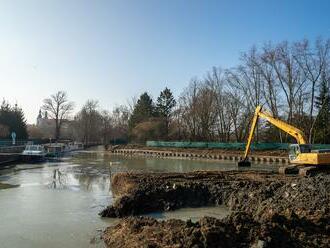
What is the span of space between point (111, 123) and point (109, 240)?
106727 mm

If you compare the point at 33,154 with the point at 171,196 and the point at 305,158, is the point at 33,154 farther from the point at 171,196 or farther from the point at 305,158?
the point at 171,196

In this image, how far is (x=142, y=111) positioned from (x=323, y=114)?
44259 mm

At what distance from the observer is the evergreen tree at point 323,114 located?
55781 mm

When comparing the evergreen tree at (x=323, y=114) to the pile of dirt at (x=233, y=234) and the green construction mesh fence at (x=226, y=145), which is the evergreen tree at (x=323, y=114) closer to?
the green construction mesh fence at (x=226, y=145)

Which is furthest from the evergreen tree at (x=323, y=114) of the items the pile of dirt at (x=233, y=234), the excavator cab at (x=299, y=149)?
the pile of dirt at (x=233, y=234)

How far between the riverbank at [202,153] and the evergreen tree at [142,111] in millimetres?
13895

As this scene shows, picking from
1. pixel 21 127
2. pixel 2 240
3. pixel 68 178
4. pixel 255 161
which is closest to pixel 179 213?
pixel 2 240

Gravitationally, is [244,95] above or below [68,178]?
above

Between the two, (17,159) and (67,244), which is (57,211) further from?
(17,159)

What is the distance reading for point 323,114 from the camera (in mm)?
58094

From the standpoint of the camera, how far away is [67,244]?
12.7m

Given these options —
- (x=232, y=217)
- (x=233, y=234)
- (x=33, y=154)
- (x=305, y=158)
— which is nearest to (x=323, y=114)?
(x=305, y=158)

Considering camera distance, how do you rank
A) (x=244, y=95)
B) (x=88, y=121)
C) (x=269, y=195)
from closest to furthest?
(x=269, y=195), (x=244, y=95), (x=88, y=121)

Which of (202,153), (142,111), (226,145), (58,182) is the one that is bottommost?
(58,182)
